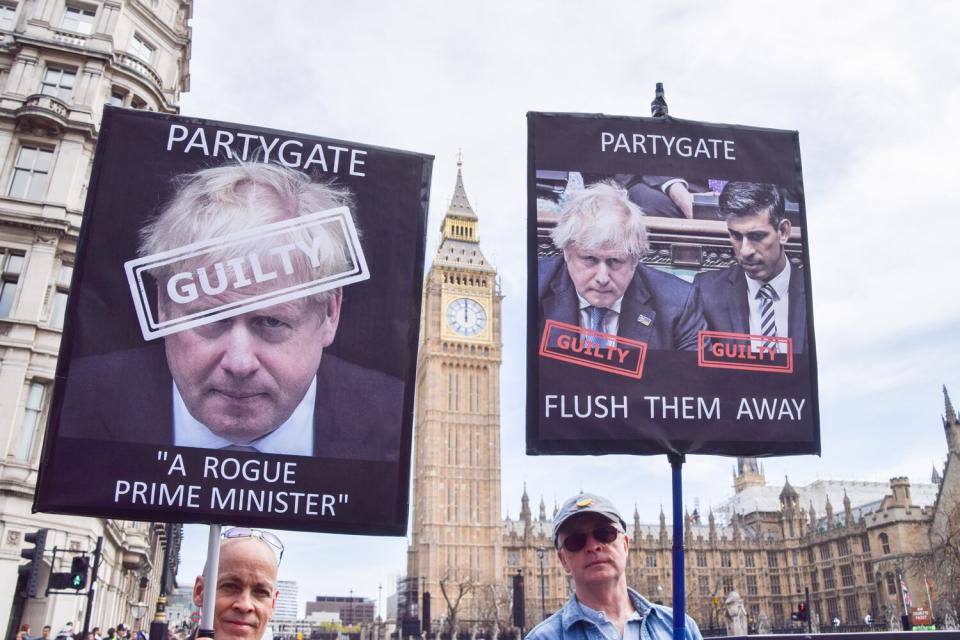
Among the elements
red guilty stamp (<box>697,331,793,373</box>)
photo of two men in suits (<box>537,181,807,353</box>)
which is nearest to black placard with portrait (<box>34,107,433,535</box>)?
photo of two men in suits (<box>537,181,807,353</box>)

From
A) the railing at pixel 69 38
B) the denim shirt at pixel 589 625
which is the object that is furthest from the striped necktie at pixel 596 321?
the railing at pixel 69 38

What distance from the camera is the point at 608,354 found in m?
4.44

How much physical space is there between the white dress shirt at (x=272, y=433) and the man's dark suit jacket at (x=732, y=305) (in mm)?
2438

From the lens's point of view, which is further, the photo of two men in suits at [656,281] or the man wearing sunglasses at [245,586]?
the photo of two men in suits at [656,281]

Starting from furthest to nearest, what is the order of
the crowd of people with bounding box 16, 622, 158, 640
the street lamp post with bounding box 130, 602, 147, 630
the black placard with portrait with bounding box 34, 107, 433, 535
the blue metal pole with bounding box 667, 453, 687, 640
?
the street lamp post with bounding box 130, 602, 147, 630 < the crowd of people with bounding box 16, 622, 158, 640 < the black placard with portrait with bounding box 34, 107, 433, 535 < the blue metal pole with bounding box 667, 453, 687, 640

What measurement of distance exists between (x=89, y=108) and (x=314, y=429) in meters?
20.2

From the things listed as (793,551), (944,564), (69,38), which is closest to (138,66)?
(69,38)

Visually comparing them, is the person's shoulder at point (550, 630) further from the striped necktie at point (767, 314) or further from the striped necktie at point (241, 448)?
the striped necktie at point (767, 314)

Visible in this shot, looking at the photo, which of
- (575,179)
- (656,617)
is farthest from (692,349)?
(656,617)

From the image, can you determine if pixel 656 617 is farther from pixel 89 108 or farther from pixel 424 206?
pixel 89 108

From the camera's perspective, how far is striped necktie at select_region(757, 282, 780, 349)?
4.68 metres

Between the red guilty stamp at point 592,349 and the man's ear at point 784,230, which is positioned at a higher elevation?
the man's ear at point 784,230

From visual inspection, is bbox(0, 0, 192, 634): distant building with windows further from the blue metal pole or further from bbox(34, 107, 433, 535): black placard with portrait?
the blue metal pole

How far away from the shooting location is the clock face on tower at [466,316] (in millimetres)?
90062
